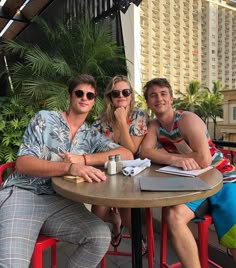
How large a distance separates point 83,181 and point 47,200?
1.17 ft

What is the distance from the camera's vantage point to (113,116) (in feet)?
7.24

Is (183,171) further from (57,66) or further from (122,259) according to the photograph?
(57,66)

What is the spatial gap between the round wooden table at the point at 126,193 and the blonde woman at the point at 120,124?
584 millimetres

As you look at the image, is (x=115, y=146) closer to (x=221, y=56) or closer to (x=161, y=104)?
(x=161, y=104)

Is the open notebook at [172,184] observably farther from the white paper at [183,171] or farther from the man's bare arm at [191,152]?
the man's bare arm at [191,152]

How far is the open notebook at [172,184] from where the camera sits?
3.85 feet

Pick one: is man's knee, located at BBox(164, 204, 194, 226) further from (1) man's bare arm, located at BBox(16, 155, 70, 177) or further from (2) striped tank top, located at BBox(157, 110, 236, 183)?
(1) man's bare arm, located at BBox(16, 155, 70, 177)

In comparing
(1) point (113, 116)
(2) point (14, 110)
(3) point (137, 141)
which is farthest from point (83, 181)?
(2) point (14, 110)

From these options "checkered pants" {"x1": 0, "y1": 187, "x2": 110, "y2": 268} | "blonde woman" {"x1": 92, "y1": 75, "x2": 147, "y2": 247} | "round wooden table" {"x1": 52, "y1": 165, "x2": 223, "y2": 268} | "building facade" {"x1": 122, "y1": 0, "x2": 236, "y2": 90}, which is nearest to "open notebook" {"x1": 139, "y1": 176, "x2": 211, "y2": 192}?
"round wooden table" {"x1": 52, "y1": 165, "x2": 223, "y2": 268}

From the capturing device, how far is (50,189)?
1669 mm

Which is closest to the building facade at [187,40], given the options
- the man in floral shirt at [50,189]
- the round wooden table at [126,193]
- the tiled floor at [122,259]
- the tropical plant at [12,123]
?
the tropical plant at [12,123]

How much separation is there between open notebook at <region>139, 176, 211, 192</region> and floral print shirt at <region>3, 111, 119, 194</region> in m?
0.58

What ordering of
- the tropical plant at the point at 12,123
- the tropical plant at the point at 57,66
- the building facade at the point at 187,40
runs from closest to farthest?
the tropical plant at the point at 12,123
the tropical plant at the point at 57,66
the building facade at the point at 187,40

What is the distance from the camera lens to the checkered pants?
1.29m
